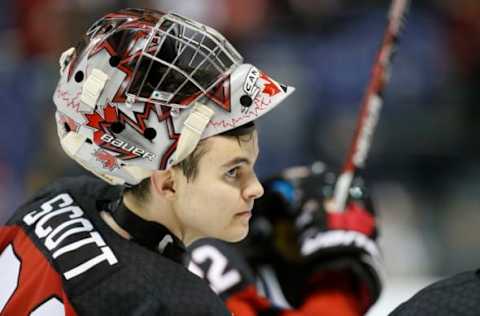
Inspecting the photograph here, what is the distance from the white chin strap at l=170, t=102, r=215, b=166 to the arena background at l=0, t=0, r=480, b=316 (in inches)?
76.9

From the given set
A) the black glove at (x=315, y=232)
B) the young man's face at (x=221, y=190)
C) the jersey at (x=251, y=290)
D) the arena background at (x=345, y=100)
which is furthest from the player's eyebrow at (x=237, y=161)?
the arena background at (x=345, y=100)

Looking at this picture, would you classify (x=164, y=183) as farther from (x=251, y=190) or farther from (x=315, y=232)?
(x=315, y=232)

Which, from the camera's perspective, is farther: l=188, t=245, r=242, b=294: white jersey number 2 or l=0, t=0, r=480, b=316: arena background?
l=0, t=0, r=480, b=316: arena background

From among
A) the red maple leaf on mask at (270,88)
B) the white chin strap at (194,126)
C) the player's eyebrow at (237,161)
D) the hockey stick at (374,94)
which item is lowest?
the hockey stick at (374,94)

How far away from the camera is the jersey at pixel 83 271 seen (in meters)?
1.39

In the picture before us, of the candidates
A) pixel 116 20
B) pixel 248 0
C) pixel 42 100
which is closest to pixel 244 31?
pixel 248 0

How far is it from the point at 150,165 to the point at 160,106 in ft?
0.30

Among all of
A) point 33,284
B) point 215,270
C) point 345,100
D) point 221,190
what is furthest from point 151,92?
point 345,100

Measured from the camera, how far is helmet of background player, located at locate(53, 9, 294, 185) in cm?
144

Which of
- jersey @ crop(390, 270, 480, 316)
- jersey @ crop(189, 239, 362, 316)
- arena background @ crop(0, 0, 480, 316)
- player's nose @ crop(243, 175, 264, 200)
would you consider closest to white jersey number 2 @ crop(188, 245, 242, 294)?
jersey @ crop(189, 239, 362, 316)

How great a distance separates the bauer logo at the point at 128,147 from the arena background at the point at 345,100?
1949mm

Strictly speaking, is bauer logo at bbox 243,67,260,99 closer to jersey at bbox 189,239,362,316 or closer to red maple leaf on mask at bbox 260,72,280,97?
red maple leaf on mask at bbox 260,72,280,97

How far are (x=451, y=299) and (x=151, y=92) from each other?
1.63 ft

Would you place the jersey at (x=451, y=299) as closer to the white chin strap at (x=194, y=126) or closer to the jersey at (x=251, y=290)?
the white chin strap at (x=194, y=126)
